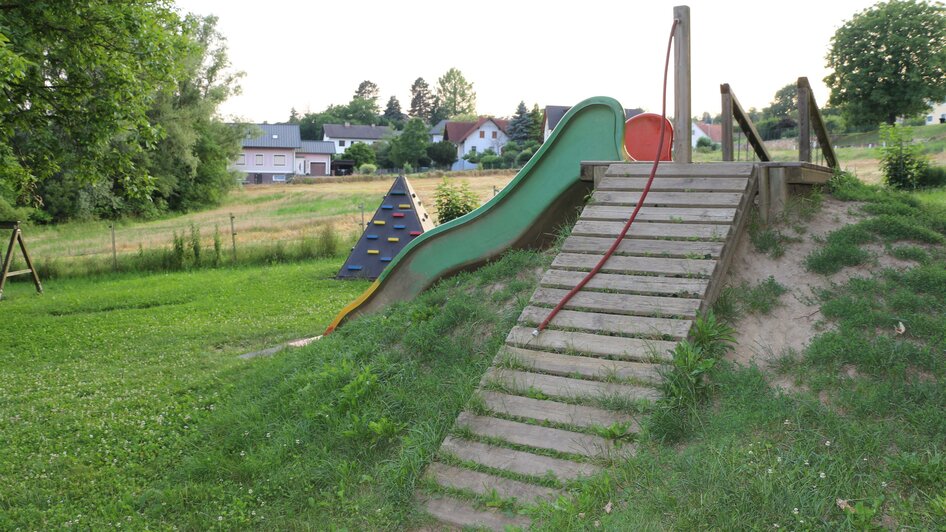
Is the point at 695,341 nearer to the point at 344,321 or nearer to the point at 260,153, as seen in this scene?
the point at 344,321

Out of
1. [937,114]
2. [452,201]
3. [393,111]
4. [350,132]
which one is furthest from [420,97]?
[452,201]

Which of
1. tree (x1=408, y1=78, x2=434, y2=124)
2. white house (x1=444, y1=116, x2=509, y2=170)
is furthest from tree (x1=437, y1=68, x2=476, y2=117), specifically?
white house (x1=444, y1=116, x2=509, y2=170)

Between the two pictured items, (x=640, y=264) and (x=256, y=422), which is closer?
(x=640, y=264)

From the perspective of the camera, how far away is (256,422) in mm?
6102

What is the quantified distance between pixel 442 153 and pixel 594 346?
65.7m

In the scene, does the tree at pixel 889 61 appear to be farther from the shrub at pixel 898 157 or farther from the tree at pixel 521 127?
the shrub at pixel 898 157

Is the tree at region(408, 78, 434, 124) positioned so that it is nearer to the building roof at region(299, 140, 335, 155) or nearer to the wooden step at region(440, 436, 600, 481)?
the building roof at region(299, 140, 335, 155)

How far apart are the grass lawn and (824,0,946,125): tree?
34.8 meters


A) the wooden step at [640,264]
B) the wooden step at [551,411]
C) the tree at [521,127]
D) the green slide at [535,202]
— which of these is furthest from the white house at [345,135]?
the wooden step at [551,411]

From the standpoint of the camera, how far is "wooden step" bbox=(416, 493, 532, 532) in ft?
13.5

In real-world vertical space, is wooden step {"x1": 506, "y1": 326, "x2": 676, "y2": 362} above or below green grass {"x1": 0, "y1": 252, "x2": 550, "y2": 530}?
above

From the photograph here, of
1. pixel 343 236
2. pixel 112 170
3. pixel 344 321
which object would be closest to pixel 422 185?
pixel 343 236

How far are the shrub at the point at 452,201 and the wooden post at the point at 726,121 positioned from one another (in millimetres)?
9002

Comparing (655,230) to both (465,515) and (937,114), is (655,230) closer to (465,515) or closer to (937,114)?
(465,515)
